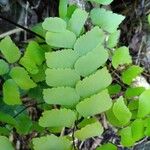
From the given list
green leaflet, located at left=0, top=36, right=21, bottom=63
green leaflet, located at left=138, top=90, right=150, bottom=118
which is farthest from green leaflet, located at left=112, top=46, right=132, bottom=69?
green leaflet, located at left=0, top=36, right=21, bottom=63

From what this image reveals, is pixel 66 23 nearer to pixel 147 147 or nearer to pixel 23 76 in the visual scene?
pixel 23 76

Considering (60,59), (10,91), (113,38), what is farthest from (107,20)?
(10,91)

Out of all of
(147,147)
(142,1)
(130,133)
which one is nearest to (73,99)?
(130,133)

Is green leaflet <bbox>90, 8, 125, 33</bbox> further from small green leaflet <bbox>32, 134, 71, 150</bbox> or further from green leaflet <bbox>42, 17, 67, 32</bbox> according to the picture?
small green leaflet <bbox>32, 134, 71, 150</bbox>

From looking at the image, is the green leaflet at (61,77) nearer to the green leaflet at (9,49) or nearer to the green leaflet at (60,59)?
the green leaflet at (60,59)

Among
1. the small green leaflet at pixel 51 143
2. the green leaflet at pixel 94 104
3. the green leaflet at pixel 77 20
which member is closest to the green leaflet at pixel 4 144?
the small green leaflet at pixel 51 143

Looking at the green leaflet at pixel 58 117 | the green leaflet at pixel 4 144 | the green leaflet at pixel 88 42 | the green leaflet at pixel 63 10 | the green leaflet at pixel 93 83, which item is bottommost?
the green leaflet at pixel 4 144
